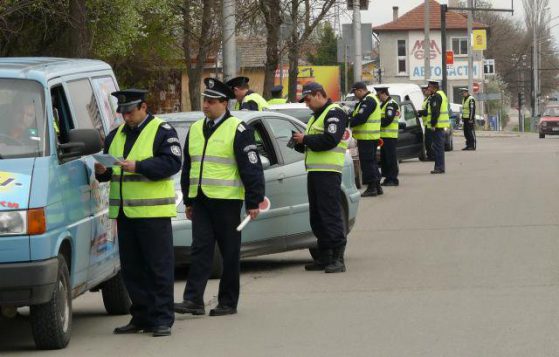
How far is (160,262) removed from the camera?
359 inches

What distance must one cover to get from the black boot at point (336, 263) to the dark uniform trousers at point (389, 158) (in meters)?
10.3

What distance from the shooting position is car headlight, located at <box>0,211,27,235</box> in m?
7.82

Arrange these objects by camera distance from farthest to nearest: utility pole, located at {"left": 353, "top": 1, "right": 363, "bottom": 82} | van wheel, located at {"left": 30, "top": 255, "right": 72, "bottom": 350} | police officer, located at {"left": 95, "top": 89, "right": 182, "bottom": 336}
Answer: utility pole, located at {"left": 353, "top": 1, "right": 363, "bottom": 82} < police officer, located at {"left": 95, "top": 89, "right": 182, "bottom": 336} < van wheel, located at {"left": 30, "top": 255, "right": 72, "bottom": 350}

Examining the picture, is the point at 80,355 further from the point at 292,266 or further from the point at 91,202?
the point at 292,266

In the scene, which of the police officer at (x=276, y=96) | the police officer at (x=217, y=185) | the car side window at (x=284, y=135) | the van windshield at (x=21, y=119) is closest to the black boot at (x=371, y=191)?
the police officer at (x=276, y=96)

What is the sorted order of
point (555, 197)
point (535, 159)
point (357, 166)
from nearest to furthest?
point (555, 197), point (357, 166), point (535, 159)

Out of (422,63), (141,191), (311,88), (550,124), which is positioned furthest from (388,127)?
(422,63)

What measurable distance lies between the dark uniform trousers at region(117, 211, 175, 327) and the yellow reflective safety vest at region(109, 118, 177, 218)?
6 centimetres

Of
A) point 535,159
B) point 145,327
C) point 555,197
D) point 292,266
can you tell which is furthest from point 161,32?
point 145,327

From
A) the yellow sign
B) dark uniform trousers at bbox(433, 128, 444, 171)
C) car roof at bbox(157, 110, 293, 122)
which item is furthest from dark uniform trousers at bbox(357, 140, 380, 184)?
the yellow sign

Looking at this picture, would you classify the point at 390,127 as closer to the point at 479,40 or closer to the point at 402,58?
the point at 479,40

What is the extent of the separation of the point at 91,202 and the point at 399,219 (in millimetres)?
9417

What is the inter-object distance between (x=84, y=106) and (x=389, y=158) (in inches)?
569

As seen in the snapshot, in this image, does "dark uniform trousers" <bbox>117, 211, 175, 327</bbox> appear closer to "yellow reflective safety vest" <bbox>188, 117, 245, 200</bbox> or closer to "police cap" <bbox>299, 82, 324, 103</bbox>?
"yellow reflective safety vest" <bbox>188, 117, 245, 200</bbox>
